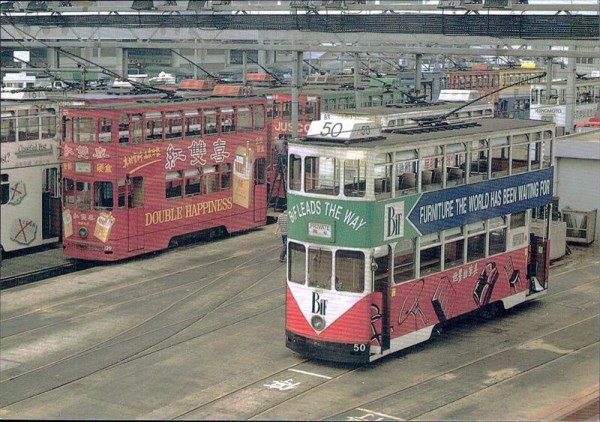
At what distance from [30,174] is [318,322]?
10697 millimetres

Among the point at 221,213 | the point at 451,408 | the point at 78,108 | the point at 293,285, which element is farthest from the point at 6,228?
the point at 451,408

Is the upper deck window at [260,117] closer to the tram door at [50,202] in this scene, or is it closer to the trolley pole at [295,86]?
Answer: the trolley pole at [295,86]

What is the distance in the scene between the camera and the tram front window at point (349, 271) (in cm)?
1603

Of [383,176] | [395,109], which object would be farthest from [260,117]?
[383,176]

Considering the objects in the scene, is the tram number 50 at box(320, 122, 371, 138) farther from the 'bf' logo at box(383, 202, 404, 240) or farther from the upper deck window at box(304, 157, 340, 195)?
the 'bf' logo at box(383, 202, 404, 240)

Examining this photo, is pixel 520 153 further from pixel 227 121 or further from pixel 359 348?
pixel 227 121

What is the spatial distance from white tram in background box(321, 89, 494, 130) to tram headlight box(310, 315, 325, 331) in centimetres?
544

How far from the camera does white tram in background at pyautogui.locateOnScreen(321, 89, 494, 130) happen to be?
23.9 metres

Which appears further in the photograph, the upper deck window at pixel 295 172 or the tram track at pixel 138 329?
the tram track at pixel 138 329

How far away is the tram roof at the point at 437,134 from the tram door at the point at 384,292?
1522 mm

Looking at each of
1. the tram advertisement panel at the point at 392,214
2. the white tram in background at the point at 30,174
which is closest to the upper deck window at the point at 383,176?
the tram advertisement panel at the point at 392,214

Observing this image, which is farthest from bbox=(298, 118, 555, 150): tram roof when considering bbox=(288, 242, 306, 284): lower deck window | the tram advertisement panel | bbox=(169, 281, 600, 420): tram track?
bbox=(169, 281, 600, 420): tram track

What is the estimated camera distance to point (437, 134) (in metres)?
17.8

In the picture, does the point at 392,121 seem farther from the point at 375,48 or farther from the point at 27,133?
the point at 27,133
